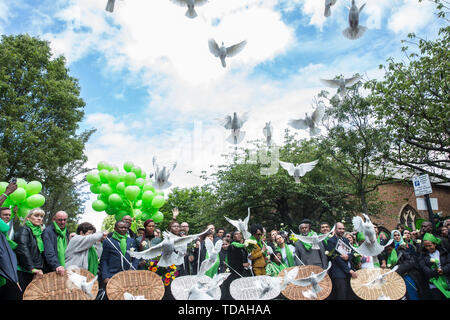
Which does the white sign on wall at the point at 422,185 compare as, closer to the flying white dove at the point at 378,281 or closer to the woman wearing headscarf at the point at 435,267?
the woman wearing headscarf at the point at 435,267

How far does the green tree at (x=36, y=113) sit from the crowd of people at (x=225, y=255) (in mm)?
9132

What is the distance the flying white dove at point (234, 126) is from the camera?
9.25 meters

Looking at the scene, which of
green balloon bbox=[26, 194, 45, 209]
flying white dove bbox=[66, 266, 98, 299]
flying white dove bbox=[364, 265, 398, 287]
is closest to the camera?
flying white dove bbox=[66, 266, 98, 299]

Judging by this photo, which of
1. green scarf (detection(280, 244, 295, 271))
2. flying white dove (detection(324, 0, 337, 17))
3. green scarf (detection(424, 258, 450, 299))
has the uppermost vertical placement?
flying white dove (detection(324, 0, 337, 17))

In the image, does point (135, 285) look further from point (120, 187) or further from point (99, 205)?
point (99, 205)

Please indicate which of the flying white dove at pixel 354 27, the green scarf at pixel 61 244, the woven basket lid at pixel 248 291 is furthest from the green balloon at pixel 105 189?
the flying white dove at pixel 354 27

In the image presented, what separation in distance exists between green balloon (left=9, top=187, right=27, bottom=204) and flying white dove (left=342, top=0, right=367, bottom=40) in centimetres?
727

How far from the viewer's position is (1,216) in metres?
4.25

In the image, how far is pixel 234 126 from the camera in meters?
9.34

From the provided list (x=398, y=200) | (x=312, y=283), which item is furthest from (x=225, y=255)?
(x=398, y=200)

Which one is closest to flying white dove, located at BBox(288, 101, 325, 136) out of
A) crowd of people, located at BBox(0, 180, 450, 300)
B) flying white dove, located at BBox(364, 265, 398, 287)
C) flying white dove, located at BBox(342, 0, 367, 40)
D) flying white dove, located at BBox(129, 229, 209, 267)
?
flying white dove, located at BBox(342, 0, 367, 40)

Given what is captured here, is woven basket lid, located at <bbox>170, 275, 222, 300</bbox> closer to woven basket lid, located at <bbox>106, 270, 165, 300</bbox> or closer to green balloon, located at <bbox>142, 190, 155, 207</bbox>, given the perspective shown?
woven basket lid, located at <bbox>106, 270, 165, 300</bbox>

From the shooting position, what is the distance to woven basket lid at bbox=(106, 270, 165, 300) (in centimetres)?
393
